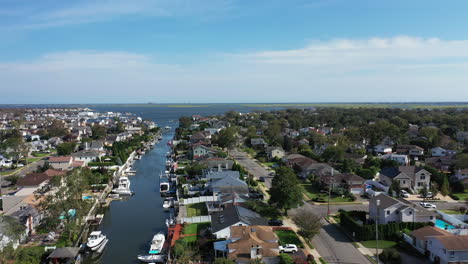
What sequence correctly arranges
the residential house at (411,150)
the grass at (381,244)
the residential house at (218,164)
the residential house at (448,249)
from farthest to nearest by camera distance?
the residential house at (411,150)
the residential house at (218,164)
the grass at (381,244)
the residential house at (448,249)

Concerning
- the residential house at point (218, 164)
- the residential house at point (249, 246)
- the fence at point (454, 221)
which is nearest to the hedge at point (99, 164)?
the residential house at point (218, 164)

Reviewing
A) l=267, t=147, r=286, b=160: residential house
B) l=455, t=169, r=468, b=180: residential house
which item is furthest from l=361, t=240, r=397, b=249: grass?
l=267, t=147, r=286, b=160: residential house

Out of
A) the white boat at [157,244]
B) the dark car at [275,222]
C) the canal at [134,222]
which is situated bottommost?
the canal at [134,222]

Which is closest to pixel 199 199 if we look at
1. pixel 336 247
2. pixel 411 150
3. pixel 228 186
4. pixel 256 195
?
pixel 228 186

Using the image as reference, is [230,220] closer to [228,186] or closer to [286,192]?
[286,192]

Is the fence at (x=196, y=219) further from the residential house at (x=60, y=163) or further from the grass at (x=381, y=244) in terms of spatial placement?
the residential house at (x=60, y=163)

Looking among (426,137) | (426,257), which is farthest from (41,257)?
(426,137)

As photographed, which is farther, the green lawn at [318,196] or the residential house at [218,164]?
the residential house at [218,164]
